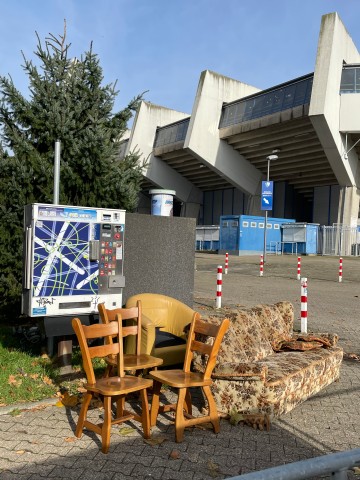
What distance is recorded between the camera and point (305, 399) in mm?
4777

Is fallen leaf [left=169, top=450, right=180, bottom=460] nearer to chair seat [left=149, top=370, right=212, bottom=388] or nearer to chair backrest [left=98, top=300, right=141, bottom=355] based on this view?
chair seat [left=149, top=370, right=212, bottom=388]

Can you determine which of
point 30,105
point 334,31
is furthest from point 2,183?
point 334,31

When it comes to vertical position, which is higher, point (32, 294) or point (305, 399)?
point (32, 294)

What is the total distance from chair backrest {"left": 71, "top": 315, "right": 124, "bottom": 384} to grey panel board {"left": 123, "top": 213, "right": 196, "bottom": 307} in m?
2.52

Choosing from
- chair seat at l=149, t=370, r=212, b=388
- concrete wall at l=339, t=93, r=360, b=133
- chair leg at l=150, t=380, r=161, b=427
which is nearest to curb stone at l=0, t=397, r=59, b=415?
chair leg at l=150, t=380, r=161, b=427

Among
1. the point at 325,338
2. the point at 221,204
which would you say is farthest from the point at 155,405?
the point at 221,204

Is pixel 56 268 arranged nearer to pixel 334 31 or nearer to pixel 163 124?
pixel 334 31

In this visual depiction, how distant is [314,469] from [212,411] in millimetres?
2799

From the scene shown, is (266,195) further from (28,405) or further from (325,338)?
(28,405)

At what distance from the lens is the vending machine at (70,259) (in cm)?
522

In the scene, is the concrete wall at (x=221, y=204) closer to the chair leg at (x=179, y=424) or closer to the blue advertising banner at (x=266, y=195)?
the blue advertising banner at (x=266, y=195)

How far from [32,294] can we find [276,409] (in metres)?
2.77

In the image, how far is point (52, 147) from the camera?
23.2ft

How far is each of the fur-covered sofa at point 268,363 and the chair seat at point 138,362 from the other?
16.7 inches
